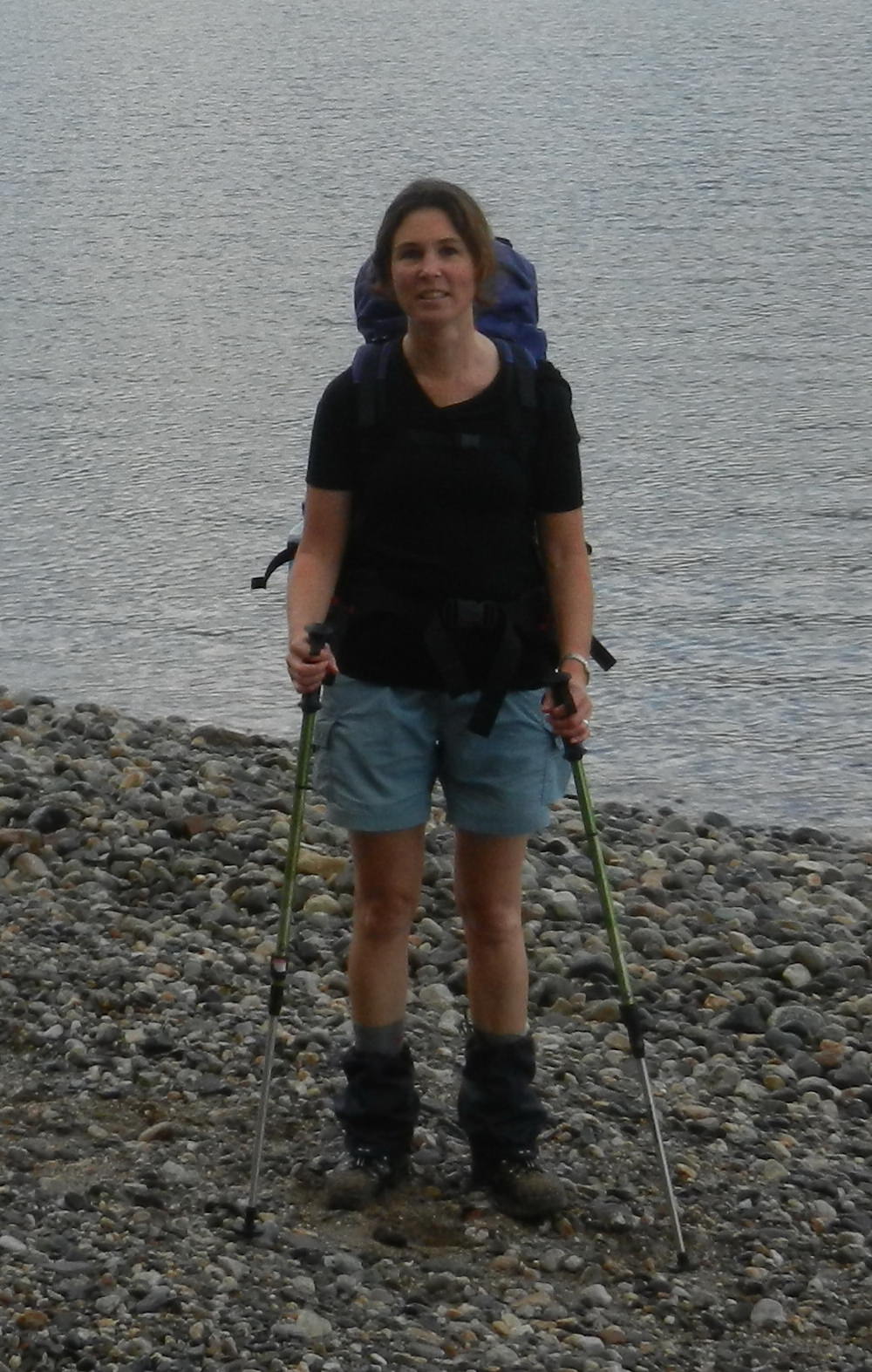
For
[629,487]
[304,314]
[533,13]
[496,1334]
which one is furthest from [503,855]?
[533,13]

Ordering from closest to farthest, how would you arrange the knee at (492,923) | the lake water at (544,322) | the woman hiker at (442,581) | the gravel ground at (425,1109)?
the gravel ground at (425,1109) → the woman hiker at (442,581) → the knee at (492,923) → the lake water at (544,322)

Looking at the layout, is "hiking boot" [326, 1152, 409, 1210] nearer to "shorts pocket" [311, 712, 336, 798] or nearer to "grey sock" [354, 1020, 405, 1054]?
"grey sock" [354, 1020, 405, 1054]

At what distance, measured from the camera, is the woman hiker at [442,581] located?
4535 millimetres

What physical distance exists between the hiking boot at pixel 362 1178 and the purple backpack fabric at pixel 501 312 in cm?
172

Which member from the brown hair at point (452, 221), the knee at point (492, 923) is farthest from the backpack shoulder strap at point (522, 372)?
the knee at point (492, 923)

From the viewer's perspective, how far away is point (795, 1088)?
5.64 m

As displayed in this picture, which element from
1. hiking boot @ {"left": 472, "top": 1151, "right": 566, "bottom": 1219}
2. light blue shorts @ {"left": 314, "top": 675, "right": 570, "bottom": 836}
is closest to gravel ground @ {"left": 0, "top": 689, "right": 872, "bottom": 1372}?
hiking boot @ {"left": 472, "top": 1151, "right": 566, "bottom": 1219}

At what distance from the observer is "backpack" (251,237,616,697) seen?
4555mm

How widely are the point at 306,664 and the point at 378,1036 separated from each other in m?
0.86

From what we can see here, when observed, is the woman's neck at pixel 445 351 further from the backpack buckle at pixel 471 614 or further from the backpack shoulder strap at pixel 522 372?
the backpack buckle at pixel 471 614

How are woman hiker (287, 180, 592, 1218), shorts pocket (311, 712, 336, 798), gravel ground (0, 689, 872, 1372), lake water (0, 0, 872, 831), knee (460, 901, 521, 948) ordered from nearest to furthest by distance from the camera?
gravel ground (0, 689, 872, 1372)
woman hiker (287, 180, 592, 1218)
shorts pocket (311, 712, 336, 798)
knee (460, 901, 521, 948)
lake water (0, 0, 872, 831)

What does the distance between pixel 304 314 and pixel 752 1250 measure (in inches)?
460

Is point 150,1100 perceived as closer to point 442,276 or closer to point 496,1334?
point 496,1334

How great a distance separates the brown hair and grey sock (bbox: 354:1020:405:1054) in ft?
5.02
